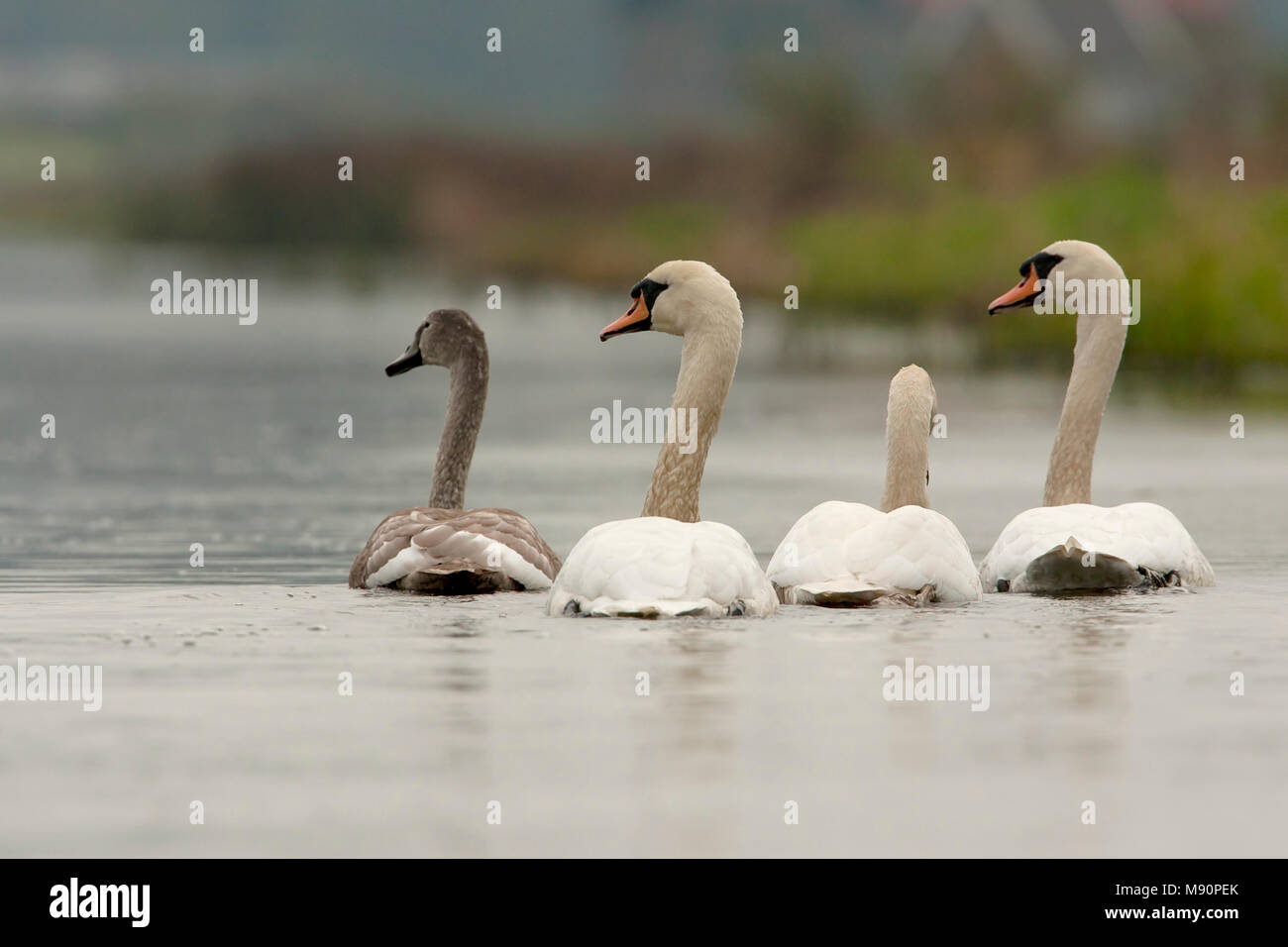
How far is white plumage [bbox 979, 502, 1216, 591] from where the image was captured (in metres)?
11.8

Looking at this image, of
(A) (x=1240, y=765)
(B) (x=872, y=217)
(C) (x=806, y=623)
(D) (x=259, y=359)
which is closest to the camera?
(A) (x=1240, y=765)

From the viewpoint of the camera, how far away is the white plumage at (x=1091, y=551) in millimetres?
11844

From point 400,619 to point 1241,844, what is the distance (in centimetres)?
516

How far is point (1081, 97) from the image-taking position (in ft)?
219

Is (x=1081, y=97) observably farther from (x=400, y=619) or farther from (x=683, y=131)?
(x=400, y=619)

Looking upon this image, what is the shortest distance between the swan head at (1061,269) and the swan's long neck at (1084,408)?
0.27 ft

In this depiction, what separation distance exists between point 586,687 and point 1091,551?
3.48 metres

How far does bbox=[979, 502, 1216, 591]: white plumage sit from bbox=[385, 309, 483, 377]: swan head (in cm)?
341

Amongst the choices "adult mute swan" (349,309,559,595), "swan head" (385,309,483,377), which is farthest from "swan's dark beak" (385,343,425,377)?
"adult mute swan" (349,309,559,595)

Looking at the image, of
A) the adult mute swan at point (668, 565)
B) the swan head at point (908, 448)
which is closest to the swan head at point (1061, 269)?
the swan head at point (908, 448)

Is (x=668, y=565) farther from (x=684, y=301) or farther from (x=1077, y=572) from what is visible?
(x=684, y=301)

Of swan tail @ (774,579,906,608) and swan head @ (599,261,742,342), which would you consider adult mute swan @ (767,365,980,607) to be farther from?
swan head @ (599,261,742,342)

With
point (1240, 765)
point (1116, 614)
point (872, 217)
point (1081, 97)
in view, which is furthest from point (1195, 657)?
point (1081, 97)

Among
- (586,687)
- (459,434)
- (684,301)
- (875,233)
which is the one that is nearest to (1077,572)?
(684,301)
